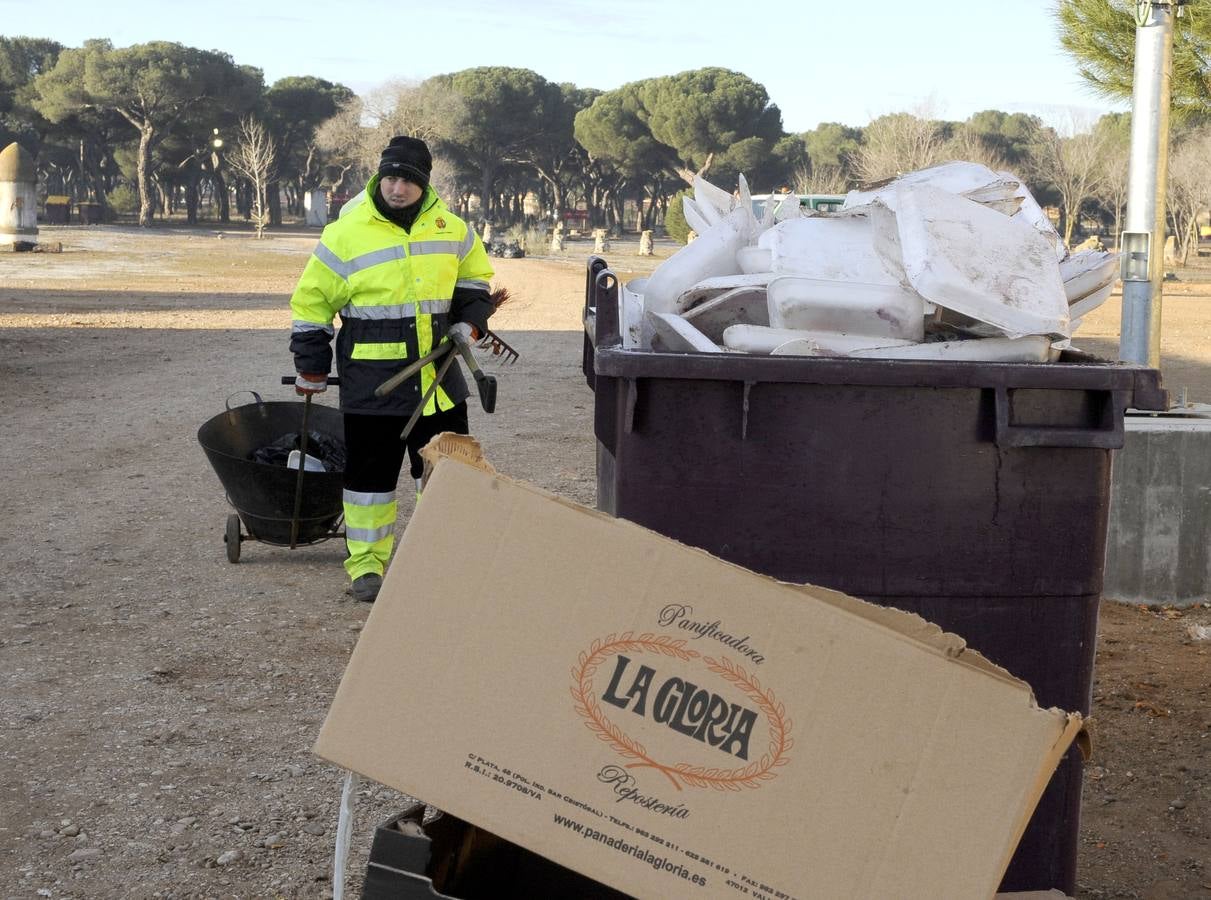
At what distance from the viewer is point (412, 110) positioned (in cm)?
6806

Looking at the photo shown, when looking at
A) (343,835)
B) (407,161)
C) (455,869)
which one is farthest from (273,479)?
(343,835)

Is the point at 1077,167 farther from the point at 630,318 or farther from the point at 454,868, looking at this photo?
the point at 454,868

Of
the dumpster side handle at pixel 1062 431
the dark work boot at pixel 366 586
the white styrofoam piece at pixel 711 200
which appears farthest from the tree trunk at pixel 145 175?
the dumpster side handle at pixel 1062 431

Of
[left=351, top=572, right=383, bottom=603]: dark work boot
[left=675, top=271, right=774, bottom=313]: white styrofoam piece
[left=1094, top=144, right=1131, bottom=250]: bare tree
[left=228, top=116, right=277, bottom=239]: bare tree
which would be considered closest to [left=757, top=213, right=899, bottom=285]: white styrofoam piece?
[left=675, top=271, right=774, bottom=313]: white styrofoam piece

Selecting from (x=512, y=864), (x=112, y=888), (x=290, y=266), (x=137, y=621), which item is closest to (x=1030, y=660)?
(x=512, y=864)

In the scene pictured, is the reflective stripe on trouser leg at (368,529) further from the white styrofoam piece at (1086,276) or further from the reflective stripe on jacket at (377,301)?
the white styrofoam piece at (1086,276)

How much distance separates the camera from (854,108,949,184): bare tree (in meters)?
47.1

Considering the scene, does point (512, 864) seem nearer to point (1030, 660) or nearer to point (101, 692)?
point (1030, 660)

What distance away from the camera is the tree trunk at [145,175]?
6219cm

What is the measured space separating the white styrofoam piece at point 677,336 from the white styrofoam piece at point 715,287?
0.19ft

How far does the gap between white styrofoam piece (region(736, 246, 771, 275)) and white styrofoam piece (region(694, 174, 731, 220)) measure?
0.60 metres

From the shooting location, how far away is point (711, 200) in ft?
13.4

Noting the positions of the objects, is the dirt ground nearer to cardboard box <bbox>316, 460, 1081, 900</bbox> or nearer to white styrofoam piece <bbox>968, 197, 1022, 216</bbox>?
cardboard box <bbox>316, 460, 1081, 900</bbox>

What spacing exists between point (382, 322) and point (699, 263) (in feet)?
7.28
